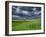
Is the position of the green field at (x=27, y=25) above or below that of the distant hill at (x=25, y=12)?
below

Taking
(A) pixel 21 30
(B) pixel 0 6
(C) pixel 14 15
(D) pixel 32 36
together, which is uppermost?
(B) pixel 0 6

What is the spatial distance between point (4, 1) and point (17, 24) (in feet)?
1.42

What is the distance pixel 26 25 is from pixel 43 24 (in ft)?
1.03

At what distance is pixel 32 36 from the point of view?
6.02ft

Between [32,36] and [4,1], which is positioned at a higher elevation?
[4,1]

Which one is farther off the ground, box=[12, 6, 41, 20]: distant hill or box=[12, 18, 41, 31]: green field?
box=[12, 6, 41, 20]: distant hill

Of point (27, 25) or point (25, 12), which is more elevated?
point (25, 12)

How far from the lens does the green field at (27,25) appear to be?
1.74 meters

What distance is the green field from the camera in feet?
5.71

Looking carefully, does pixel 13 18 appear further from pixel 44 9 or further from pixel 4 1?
pixel 44 9

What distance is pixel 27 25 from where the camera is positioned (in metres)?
1.80

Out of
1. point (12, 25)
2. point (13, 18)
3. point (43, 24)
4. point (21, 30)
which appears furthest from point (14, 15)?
point (43, 24)

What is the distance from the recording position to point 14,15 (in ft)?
5.70

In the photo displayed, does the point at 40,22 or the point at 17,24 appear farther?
the point at 40,22
